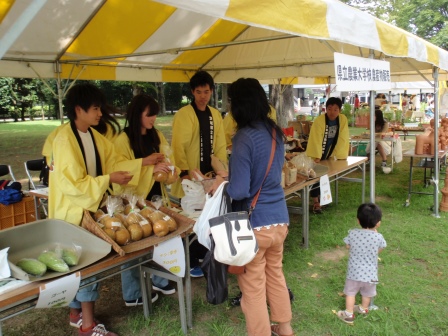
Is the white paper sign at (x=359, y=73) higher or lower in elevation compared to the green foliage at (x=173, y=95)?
lower

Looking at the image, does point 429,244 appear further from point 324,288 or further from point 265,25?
point 265,25

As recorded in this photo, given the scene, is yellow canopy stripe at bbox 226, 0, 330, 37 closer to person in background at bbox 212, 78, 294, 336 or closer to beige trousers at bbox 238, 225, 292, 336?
person in background at bbox 212, 78, 294, 336

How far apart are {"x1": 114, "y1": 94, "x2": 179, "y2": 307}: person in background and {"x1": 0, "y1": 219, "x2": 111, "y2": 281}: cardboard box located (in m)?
0.59

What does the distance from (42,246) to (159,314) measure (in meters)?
1.19

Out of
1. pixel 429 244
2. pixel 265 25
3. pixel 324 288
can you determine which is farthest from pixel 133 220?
pixel 429 244

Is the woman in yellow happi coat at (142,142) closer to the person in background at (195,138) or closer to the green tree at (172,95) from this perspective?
the person in background at (195,138)

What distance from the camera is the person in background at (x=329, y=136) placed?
195 inches

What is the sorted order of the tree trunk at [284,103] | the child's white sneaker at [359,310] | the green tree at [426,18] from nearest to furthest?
the child's white sneaker at [359,310] < the tree trunk at [284,103] < the green tree at [426,18]

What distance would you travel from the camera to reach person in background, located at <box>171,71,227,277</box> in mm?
3438

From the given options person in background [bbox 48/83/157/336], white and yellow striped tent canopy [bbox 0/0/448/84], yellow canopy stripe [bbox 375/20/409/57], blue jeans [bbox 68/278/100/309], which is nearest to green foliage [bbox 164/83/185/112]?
white and yellow striped tent canopy [bbox 0/0/448/84]

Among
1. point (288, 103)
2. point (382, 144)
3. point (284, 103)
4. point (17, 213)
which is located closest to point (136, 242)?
point (17, 213)

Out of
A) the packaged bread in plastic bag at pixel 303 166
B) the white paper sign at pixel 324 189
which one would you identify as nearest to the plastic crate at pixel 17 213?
the packaged bread in plastic bag at pixel 303 166

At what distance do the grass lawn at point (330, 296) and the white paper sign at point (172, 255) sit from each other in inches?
23.8

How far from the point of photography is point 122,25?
4.03 meters
